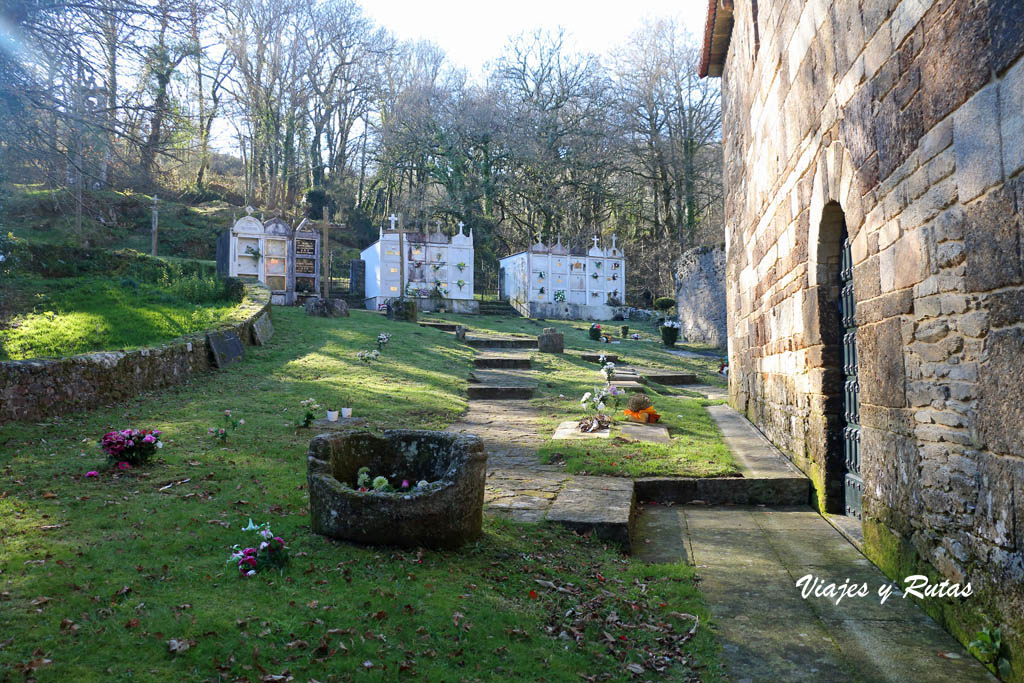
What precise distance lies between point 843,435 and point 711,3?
7.67m

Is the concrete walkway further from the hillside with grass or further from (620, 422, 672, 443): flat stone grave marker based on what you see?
the hillside with grass

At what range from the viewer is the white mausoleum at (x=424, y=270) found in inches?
1060

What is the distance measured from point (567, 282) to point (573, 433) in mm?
21756

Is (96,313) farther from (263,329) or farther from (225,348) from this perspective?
(263,329)

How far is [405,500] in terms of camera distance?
3701mm

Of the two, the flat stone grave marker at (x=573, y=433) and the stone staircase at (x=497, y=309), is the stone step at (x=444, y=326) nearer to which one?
the stone staircase at (x=497, y=309)

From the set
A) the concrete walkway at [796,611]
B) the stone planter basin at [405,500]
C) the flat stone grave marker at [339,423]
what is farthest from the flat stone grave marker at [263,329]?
the concrete walkway at [796,611]

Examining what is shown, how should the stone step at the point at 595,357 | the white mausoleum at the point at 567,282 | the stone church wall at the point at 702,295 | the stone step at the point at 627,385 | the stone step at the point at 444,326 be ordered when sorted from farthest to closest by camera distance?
the white mausoleum at the point at 567,282, the stone church wall at the point at 702,295, the stone step at the point at 444,326, the stone step at the point at 595,357, the stone step at the point at 627,385

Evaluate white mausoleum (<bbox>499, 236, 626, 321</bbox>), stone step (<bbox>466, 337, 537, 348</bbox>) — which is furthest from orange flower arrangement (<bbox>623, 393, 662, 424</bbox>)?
white mausoleum (<bbox>499, 236, 626, 321</bbox>)

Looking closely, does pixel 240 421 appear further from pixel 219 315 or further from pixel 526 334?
pixel 526 334

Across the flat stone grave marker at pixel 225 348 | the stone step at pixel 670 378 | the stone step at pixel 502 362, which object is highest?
the flat stone grave marker at pixel 225 348

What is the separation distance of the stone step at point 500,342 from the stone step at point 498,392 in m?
6.28

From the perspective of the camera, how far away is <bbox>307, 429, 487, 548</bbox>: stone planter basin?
12.2 ft

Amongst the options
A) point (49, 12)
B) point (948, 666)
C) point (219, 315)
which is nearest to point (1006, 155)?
point (948, 666)
